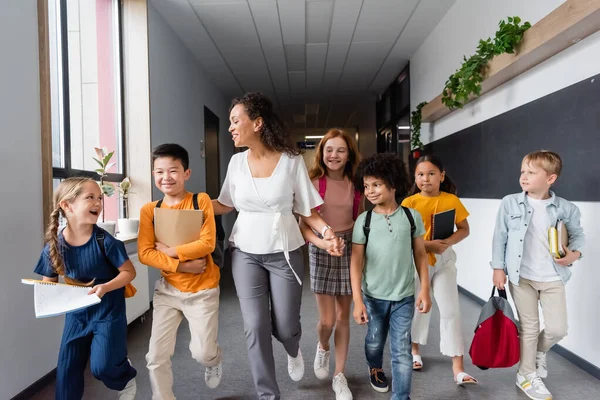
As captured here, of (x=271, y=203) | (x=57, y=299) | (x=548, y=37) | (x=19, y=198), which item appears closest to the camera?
(x=57, y=299)

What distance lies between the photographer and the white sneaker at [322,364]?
217 centimetres

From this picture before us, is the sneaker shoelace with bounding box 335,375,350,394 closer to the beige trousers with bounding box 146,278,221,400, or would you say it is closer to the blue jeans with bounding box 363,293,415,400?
the blue jeans with bounding box 363,293,415,400

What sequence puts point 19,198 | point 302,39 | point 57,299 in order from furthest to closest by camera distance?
1. point 302,39
2. point 19,198
3. point 57,299

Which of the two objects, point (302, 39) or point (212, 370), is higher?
point (302, 39)

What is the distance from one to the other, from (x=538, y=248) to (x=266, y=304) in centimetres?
145

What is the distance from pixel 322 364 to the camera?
2180mm

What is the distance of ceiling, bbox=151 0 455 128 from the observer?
157 inches

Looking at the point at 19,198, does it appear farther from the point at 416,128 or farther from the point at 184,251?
the point at 416,128

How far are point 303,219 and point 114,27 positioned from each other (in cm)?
306

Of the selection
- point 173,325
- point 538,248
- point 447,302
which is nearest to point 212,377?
point 173,325

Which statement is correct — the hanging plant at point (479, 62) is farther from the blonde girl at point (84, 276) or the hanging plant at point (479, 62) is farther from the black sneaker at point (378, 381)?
the blonde girl at point (84, 276)

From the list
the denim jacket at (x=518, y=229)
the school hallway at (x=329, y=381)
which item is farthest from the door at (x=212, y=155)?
the denim jacket at (x=518, y=229)

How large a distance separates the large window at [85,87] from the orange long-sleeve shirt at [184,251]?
1249 mm

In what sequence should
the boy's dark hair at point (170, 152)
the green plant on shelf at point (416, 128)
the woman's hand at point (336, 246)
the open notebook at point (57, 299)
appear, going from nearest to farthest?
the open notebook at point (57, 299) → the woman's hand at point (336, 246) → the boy's dark hair at point (170, 152) → the green plant on shelf at point (416, 128)
